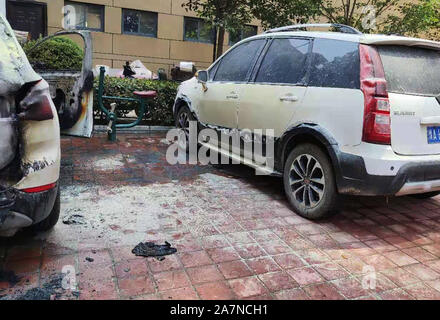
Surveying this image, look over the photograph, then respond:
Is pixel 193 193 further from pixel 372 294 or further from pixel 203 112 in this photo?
pixel 372 294

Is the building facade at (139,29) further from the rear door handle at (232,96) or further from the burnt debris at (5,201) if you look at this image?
the burnt debris at (5,201)

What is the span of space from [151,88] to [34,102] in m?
5.40

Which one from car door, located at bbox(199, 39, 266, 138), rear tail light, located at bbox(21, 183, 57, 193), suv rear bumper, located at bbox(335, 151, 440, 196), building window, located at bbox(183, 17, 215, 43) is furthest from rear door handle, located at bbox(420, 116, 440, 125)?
building window, located at bbox(183, 17, 215, 43)

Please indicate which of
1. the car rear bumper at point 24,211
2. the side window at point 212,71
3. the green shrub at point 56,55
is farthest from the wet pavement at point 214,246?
the green shrub at point 56,55

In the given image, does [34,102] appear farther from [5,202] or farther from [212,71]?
[212,71]

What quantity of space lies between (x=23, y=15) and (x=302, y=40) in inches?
369

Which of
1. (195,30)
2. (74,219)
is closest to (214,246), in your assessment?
(74,219)

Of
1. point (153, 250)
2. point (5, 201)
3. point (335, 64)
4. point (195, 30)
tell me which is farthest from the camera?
point (195, 30)

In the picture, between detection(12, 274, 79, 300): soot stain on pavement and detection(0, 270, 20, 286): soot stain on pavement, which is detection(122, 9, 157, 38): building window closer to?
detection(0, 270, 20, 286): soot stain on pavement

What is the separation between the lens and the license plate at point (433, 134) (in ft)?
11.4

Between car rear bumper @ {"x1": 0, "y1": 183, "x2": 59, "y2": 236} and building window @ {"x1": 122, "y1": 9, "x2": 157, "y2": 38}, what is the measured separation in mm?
10426

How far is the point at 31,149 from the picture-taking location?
2.55 meters

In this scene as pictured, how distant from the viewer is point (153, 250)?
312 cm

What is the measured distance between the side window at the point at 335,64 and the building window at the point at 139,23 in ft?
30.8
